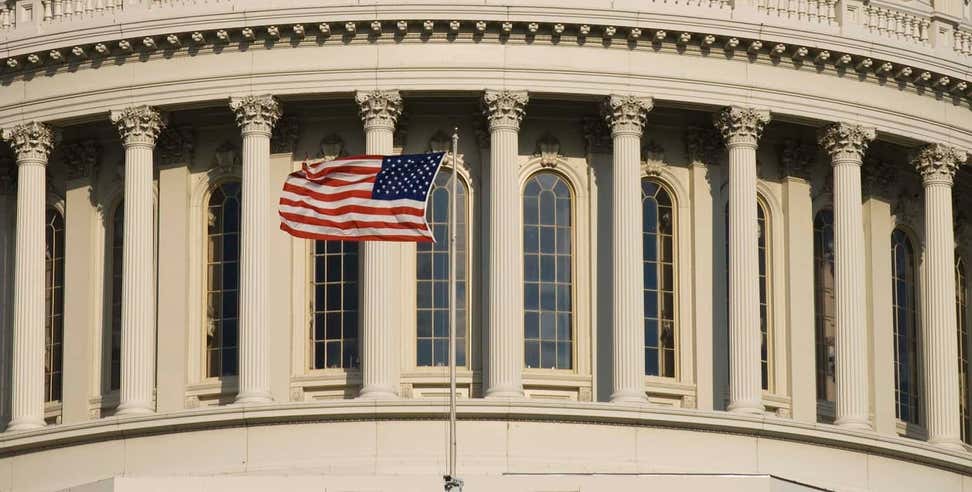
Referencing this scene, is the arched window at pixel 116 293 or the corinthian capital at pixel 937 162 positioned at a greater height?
the corinthian capital at pixel 937 162

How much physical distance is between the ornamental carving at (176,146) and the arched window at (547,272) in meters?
7.05

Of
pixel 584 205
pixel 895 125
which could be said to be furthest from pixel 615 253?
pixel 895 125

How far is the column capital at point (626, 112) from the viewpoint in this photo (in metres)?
80.7

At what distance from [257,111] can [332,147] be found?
82.0 inches

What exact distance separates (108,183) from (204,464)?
8203 millimetres

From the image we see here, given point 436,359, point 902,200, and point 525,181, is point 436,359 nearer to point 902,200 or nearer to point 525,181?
point 525,181

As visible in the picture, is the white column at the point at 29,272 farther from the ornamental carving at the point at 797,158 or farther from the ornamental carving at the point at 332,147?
the ornamental carving at the point at 797,158

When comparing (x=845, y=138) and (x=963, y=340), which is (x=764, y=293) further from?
(x=963, y=340)

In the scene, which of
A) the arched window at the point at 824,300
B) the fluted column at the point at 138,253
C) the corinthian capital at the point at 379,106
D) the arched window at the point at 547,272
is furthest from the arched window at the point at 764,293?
the fluted column at the point at 138,253

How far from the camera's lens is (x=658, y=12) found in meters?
80.9

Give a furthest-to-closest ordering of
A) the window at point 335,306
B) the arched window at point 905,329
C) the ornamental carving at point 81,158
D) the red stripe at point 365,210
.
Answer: the arched window at point 905,329 < the ornamental carving at point 81,158 < the window at point 335,306 < the red stripe at point 365,210

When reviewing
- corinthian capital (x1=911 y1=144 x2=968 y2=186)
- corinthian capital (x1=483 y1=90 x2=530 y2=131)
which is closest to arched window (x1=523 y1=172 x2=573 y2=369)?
corinthian capital (x1=483 y1=90 x2=530 y2=131)

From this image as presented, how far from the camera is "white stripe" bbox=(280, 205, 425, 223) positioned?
7169cm

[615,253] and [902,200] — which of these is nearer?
[615,253]
